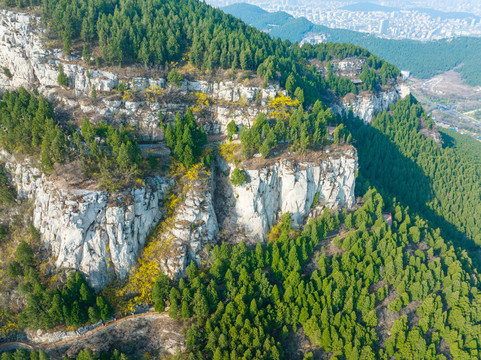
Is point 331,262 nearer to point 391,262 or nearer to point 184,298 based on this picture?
point 391,262

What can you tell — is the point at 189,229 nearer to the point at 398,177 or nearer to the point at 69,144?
the point at 69,144

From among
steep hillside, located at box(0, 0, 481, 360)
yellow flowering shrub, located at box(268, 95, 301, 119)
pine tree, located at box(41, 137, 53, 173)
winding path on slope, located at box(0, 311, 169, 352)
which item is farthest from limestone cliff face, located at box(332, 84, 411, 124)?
winding path on slope, located at box(0, 311, 169, 352)

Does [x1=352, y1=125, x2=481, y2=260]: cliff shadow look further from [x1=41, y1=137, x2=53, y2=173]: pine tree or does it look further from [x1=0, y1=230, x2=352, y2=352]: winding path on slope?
[x1=41, y1=137, x2=53, y2=173]: pine tree

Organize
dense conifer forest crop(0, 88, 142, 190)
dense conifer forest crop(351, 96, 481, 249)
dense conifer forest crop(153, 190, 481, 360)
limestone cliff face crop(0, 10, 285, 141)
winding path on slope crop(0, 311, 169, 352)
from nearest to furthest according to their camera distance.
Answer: winding path on slope crop(0, 311, 169, 352) → dense conifer forest crop(153, 190, 481, 360) → dense conifer forest crop(0, 88, 142, 190) → limestone cliff face crop(0, 10, 285, 141) → dense conifer forest crop(351, 96, 481, 249)

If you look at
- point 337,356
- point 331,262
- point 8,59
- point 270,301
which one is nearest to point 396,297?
point 331,262

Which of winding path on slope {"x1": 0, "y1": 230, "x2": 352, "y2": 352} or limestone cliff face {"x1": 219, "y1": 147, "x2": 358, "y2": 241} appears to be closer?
A: winding path on slope {"x1": 0, "y1": 230, "x2": 352, "y2": 352}

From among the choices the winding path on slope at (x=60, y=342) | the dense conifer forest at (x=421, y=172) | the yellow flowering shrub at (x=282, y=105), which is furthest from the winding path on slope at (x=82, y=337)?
the dense conifer forest at (x=421, y=172)

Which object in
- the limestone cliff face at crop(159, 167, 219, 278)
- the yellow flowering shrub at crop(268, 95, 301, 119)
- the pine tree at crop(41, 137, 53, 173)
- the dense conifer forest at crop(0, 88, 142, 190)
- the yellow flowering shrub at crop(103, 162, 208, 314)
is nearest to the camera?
the pine tree at crop(41, 137, 53, 173)

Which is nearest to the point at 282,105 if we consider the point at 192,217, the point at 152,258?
the point at 192,217

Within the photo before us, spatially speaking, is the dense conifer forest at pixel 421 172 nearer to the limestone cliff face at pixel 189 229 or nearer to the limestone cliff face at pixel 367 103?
the limestone cliff face at pixel 367 103
